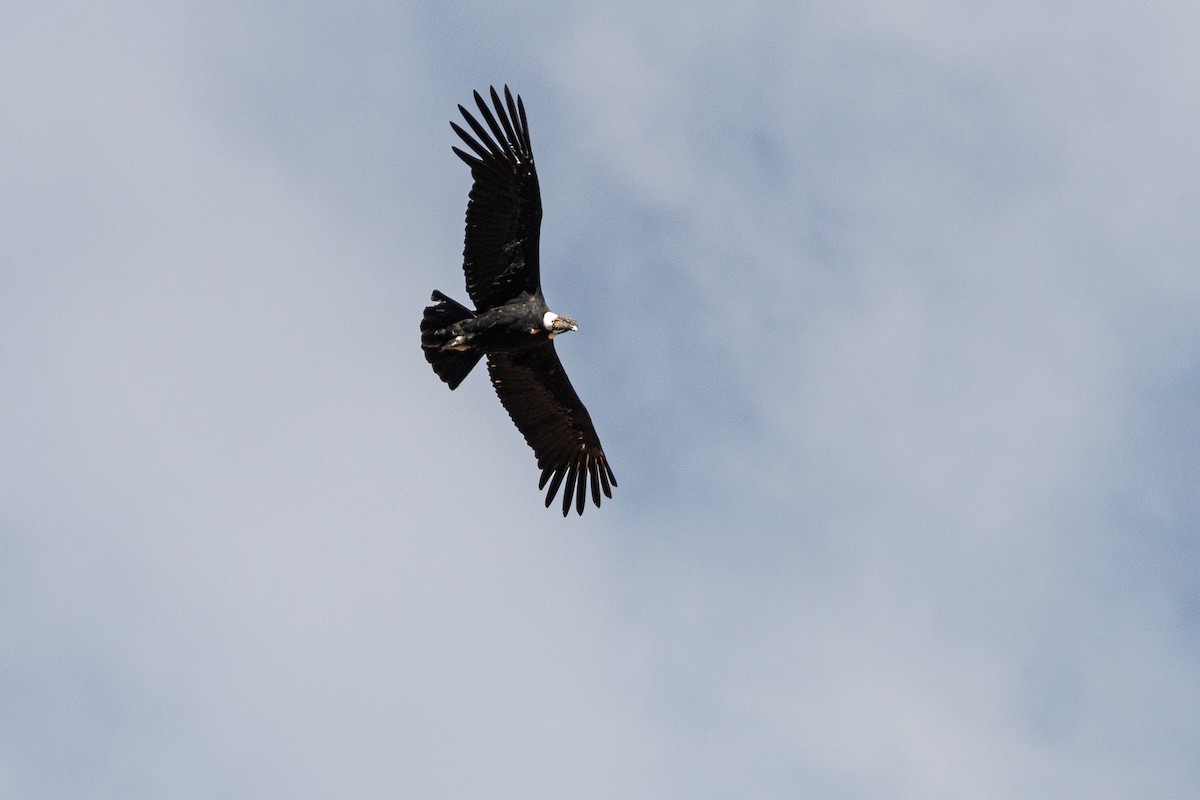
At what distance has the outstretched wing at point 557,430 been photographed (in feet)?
103

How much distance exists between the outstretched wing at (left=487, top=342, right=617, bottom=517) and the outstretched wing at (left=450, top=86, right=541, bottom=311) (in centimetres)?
292

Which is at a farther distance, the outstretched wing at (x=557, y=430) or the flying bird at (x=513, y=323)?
the outstretched wing at (x=557, y=430)

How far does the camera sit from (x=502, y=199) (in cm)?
2855

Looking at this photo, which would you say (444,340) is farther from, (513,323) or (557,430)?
(557,430)

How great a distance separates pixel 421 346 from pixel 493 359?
1.99 m

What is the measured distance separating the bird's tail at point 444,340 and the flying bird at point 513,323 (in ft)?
0.06

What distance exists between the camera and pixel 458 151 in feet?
92.5

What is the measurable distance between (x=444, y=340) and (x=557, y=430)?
12.1 feet

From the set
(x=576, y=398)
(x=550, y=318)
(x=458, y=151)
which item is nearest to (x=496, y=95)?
(x=458, y=151)

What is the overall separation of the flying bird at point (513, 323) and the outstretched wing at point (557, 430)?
2 cm

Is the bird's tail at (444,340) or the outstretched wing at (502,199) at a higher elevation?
the outstretched wing at (502,199)

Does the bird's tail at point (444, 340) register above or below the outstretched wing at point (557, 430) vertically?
below

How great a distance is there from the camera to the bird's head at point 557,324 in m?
29.7

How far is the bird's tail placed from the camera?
29125 millimetres
